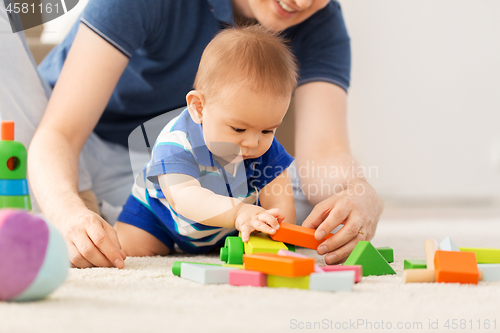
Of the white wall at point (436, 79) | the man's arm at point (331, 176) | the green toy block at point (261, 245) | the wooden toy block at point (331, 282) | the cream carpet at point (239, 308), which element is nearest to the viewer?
the cream carpet at point (239, 308)

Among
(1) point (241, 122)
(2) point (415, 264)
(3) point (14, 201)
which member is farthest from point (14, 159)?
(2) point (415, 264)

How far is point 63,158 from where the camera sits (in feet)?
2.43

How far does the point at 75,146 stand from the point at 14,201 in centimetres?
23

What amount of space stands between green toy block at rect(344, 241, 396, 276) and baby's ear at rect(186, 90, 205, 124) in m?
0.29

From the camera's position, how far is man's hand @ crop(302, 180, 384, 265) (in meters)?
0.65

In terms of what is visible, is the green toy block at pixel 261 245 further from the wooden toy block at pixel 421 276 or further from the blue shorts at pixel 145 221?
the blue shorts at pixel 145 221

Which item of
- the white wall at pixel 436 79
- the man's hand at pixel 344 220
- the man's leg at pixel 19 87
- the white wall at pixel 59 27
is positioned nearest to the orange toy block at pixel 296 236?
the man's hand at pixel 344 220

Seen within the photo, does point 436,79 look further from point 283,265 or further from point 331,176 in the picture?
point 283,265

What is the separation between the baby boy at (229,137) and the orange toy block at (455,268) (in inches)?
8.1

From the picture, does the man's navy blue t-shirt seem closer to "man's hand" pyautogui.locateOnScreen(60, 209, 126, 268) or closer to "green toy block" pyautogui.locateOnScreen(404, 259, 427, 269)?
"man's hand" pyautogui.locateOnScreen(60, 209, 126, 268)

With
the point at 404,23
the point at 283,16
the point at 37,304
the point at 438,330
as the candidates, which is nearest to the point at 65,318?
the point at 37,304

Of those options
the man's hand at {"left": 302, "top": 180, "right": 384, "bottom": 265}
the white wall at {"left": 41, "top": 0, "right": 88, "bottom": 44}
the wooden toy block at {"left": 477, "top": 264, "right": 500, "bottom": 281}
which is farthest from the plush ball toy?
the white wall at {"left": 41, "top": 0, "right": 88, "bottom": 44}

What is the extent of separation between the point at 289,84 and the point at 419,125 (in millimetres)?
1720

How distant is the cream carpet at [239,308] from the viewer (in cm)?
34
